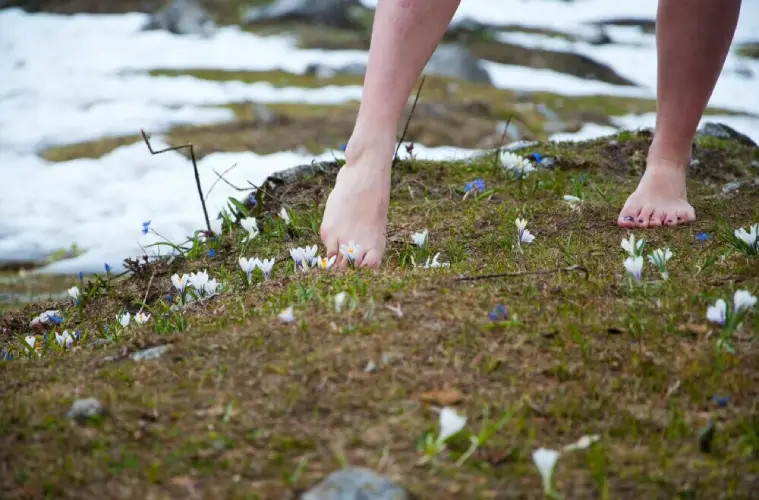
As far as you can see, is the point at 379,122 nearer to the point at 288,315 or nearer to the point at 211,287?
the point at 211,287

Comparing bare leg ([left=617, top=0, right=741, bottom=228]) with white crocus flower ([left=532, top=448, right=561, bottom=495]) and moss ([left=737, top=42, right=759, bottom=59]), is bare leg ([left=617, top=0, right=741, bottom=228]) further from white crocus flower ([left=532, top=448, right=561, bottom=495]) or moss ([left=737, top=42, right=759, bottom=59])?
moss ([left=737, top=42, right=759, bottom=59])

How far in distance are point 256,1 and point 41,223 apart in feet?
121

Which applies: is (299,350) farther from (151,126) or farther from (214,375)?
(151,126)

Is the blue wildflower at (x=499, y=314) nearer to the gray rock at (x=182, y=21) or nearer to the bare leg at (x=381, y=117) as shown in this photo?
the bare leg at (x=381, y=117)

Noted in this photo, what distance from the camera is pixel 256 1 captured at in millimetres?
42188

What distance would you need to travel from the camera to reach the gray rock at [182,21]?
110 feet

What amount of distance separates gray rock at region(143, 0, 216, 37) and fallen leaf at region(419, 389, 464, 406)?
33.3 m

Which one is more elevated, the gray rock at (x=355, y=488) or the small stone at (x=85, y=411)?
the gray rock at (x=355, y=488)

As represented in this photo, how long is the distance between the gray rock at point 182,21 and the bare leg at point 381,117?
104ft

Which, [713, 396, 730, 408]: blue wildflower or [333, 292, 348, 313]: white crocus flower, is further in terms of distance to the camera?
[333, 292, 348, 313]: white crocus flower

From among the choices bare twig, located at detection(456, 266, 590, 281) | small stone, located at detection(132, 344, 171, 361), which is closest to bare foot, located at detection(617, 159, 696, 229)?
bare twig, located at detection(456, 266, 590, 281)

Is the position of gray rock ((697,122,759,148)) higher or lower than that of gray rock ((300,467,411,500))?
lower

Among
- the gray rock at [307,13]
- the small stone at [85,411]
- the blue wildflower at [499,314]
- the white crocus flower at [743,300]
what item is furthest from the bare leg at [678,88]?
the gray rock at [307,13]

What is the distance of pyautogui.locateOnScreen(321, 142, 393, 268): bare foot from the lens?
3043mm
